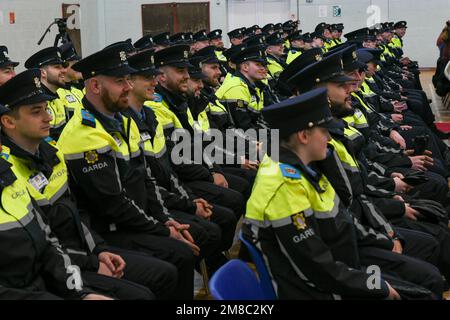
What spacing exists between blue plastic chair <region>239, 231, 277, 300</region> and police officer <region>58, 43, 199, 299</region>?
95 cm

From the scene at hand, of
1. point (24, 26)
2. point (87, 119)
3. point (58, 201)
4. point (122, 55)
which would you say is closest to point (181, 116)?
point (122, 55)

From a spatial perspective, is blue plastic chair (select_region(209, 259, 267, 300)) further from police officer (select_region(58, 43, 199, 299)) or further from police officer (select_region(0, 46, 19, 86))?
Answer: police officer (select_region(0, 46, 19, 86))

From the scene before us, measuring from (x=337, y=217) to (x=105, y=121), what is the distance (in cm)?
129

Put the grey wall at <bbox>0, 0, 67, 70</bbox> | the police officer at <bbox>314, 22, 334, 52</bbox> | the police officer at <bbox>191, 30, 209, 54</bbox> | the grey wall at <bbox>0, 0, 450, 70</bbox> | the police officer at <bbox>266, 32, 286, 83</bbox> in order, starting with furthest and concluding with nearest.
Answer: the grey wall at <bbox>0, 0, 450, 70</bbox>
the police officer at <bbox>314, 22, 334, 52</bbox>
the grey wall at <bbox>0, 0, 67, 70</bbox>
the police officer at <bbox>191, 30, 209, 54</bbox>
the police officer at <bbox>266, 32, 286, 83</bbox>

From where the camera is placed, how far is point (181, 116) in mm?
4414

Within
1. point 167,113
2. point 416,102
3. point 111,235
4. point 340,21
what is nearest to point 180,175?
point 167,113

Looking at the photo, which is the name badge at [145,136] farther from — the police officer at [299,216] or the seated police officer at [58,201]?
the police officer at [299,216]

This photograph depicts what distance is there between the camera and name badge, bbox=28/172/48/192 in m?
2.83

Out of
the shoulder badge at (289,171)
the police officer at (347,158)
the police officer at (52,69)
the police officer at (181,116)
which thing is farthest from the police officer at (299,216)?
the police officer at (52,69)

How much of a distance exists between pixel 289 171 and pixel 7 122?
4.12 feet

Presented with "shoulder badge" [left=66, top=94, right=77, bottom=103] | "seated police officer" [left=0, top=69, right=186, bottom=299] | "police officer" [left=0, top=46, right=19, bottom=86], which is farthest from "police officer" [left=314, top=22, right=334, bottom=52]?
"seated police officer" [left=0, top=69, right=186, bottom=299]

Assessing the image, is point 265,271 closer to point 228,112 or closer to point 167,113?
point 167,113

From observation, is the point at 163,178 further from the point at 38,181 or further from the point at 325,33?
the point at 325,33

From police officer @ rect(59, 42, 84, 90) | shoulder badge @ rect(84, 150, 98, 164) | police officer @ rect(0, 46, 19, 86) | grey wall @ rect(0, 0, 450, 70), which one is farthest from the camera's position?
grey wall @ rect(0, 0, 450, 70)
